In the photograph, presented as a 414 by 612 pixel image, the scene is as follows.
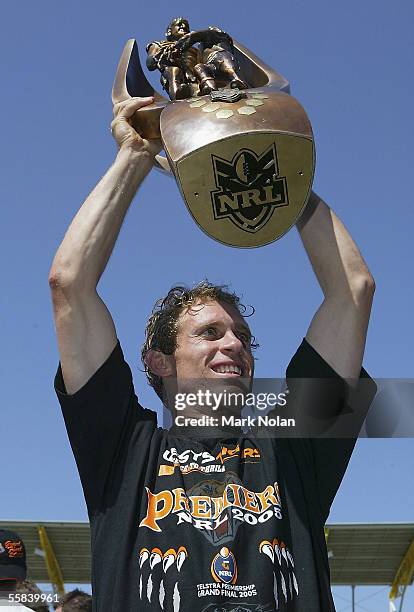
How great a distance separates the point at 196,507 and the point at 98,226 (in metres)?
0.77

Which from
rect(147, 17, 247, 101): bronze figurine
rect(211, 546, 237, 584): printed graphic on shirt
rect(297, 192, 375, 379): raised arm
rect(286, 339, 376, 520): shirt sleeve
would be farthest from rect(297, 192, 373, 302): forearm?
rect(211, 546, 237, 584): printed graphic on shirt

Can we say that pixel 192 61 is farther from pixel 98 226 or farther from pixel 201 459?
pixel 201 459

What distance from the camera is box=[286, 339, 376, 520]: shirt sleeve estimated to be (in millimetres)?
2424

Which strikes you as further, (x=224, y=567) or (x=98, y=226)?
(x=98, y=226)

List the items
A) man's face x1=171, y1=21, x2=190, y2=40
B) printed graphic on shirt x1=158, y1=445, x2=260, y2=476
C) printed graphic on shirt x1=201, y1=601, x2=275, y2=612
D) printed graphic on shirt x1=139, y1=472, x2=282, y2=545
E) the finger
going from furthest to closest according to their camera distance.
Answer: man's face x1=171, y1=21, x2=190, y2=40 < the finger < printed graphic on shirt x1=158, y1=445, x2=260, y2=476 < printed graphic on shirt x1=139, y1=472, x2=282, y2=545 < printed graphic on shirt x1=201, y1=601, x2=275, y2=612

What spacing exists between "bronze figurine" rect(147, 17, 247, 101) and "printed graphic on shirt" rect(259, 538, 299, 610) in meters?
1.25

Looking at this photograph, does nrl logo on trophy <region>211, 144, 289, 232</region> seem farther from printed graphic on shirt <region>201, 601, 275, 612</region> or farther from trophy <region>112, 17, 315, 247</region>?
printed graphic on shirt <region>201, 601, 275, 612</region>

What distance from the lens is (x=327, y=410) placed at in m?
2.46

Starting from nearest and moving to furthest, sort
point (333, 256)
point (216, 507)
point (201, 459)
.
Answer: point (216, 507)
point (201, 459)
point (333, 256)

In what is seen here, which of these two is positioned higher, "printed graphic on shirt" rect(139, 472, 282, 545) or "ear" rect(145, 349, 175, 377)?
"ear" rect(145, 349, 175, 377)

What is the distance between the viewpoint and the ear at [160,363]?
270 cm

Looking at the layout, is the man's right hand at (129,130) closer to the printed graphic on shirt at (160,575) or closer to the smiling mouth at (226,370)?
the smiling mouth at (226,370)

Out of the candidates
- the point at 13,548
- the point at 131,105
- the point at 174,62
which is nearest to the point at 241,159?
the point at 131,105

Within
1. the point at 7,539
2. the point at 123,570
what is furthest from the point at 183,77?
the point at 7,539
